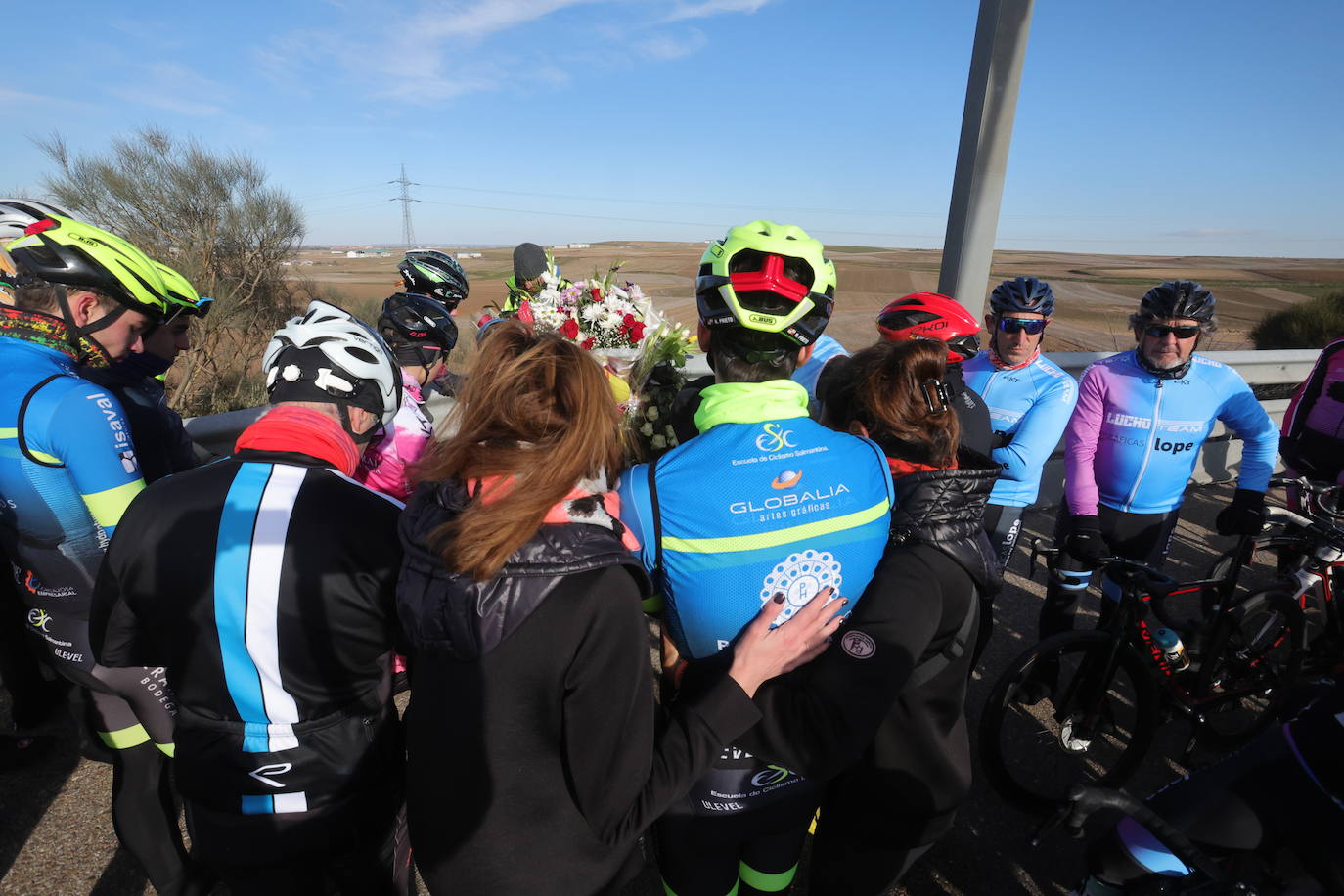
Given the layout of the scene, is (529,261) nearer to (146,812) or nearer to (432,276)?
(432,276)

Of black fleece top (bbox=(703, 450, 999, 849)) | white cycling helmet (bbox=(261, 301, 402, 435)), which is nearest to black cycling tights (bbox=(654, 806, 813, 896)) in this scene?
black fleece top (bbox=(703, 450, 999, 849))

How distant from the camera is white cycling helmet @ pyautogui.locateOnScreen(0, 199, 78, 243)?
96.3 inches

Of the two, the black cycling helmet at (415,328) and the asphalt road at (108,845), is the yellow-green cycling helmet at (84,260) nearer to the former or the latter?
the black cycling helmet at (415,328)

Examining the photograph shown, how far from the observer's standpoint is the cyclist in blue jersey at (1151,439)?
146 inches

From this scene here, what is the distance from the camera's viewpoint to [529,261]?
5430 millimetres

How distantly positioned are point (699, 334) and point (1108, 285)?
64454 millimetres

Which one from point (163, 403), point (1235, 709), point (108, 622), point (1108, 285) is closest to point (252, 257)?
point (163, 403)

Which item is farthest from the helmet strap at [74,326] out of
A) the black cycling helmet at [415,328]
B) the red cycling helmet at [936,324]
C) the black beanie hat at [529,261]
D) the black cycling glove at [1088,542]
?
the black cycling glove at [1088,542]

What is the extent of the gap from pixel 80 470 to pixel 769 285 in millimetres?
2315

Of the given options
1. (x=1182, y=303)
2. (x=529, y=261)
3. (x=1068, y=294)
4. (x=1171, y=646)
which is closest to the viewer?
(x=1171, y=646)

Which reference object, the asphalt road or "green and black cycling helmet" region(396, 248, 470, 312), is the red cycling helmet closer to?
the asphalt road

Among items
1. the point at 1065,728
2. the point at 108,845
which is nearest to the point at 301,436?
the point at 108,845

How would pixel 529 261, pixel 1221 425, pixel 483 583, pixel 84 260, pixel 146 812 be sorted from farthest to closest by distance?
1. pixel 1221 425
2. pixel 529 261
3. pixel 146 812
4. pixel 84 260
5. pixel 483 583

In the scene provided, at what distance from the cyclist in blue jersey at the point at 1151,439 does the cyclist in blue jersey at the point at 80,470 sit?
4.28 metres
